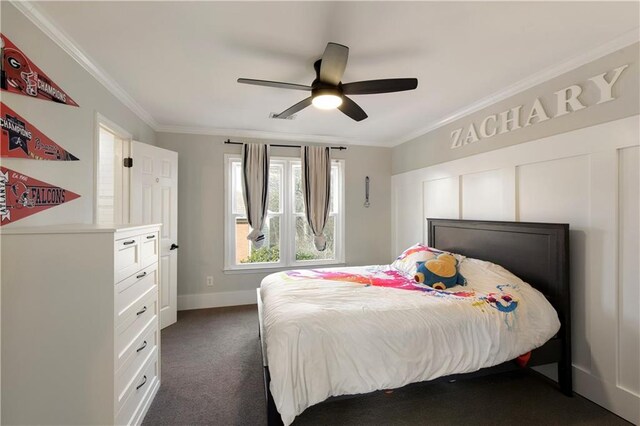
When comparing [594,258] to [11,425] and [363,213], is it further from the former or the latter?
[11,425]

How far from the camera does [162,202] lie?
3.26m

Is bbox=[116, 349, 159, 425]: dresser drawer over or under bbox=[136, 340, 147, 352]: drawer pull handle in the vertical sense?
under

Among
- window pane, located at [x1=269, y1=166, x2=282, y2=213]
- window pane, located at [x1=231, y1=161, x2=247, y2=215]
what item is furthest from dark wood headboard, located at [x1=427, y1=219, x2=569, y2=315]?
window pane, located at [x1=231, y1=161, x2=247, y2=215]

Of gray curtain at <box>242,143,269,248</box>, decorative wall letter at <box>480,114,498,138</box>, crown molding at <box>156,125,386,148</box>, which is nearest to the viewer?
decorative wall letter at <box>480,114,498,138</box>

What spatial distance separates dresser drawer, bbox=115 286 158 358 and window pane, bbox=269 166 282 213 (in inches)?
87.5

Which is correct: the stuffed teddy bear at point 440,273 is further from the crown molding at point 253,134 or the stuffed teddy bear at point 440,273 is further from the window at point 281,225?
the crown molding at point 253,134

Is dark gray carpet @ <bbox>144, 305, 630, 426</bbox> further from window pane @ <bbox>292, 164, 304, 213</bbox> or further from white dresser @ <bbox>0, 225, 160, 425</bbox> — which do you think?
window pane @ <bbox>292, 164, 304, 213</bbox>

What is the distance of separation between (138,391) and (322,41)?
258 cm

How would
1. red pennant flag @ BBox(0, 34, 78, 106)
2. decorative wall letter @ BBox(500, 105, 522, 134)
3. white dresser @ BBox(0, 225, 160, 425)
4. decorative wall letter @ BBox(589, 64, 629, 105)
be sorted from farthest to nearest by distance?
decorative wall letter @ BBox(500, 105, 522, 134) → decorative wall letter @ BBox(589, 64, 629, 105) → red pennant flag @ BBox(0, 34, 78, 106) → white dresser @ BBox(0, 225, 160, 425)

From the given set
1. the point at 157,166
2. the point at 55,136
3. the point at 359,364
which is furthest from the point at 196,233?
the point at 359,364

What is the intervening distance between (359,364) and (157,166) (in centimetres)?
305

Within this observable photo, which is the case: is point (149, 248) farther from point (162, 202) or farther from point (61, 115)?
point (162, 202)

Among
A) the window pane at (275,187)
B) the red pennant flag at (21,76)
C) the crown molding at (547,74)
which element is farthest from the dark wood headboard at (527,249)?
the red pennant flag at (21,76)

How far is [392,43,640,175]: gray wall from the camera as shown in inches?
70.2
